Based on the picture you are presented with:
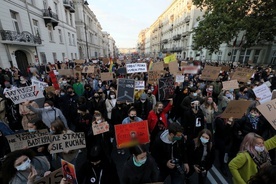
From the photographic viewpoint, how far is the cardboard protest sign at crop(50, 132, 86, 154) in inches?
94.9

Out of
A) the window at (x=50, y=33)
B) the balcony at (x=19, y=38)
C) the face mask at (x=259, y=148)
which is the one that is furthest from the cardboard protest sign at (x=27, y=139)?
A: the window at (x=50, y=33)

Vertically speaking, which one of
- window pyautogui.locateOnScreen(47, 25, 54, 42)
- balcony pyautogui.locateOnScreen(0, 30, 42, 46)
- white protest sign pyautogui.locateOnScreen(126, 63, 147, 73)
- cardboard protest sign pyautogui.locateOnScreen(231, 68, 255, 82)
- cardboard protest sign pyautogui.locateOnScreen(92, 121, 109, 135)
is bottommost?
cardboard protest sign pyautogui.locateOnScreen(92, 121, 109, 135)

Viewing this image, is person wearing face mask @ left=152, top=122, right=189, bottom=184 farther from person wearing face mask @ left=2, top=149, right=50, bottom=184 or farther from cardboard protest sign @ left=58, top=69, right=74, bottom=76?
cardboard protest sign @ left=58, top=69, right=74, bottom=76

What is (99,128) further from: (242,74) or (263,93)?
(242,74)

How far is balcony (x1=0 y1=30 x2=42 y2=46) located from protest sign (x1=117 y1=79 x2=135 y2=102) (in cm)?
1328

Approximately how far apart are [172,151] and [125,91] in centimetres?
255

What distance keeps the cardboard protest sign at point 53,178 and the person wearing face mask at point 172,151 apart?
1.59m

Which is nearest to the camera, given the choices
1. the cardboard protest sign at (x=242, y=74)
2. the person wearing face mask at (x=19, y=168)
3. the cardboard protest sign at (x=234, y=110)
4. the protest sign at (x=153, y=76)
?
the person wearing face mask at (x=19, y=168)

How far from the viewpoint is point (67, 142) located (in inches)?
96.3

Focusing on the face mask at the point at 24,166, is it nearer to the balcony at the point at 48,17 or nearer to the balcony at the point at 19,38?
the balcony at the point at 19,38

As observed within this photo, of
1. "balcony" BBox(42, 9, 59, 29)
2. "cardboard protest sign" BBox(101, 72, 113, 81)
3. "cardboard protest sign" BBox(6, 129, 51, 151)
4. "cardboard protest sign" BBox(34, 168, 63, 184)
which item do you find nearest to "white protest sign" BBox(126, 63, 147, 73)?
"cardboard protest sign" BBox(101, 72, 113, 81)

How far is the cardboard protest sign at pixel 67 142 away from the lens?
7.91 ft

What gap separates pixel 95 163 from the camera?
2248 mm

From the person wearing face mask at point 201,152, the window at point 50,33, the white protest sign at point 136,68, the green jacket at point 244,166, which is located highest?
the window at point 50,33
